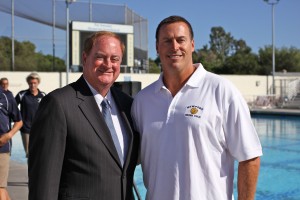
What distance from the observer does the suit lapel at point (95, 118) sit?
2244 millimetres

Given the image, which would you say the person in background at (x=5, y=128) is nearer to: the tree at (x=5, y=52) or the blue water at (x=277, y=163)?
the blue water at (x=277, y=163)

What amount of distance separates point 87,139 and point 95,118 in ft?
0.45

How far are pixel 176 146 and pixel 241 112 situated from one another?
0.41 meters

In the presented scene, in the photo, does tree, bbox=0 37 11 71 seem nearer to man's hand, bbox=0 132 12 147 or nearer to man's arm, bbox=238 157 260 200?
man's hand, bbox=0 132 12 147

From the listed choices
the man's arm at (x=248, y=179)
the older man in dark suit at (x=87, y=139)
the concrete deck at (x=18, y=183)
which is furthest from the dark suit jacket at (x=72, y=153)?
the concrete deck at (x=18, y=183)

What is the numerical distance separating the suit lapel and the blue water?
2.69 meters

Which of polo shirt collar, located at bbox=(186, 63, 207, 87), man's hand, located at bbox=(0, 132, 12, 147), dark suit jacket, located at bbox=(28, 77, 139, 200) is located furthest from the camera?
man's hand, located at bbox=(0, 132, 12, 147)

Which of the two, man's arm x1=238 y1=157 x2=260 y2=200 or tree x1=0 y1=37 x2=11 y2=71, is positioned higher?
tree x1=0 y1=37 x2=11 y2=71

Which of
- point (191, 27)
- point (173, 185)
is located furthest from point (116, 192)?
point (191, 27)

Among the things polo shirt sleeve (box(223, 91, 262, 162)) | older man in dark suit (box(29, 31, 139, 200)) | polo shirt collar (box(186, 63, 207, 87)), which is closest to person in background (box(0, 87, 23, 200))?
older man in dark suit (box(29, 31, 139, 200))

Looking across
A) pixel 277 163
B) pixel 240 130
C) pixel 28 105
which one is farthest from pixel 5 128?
pixel 277 163

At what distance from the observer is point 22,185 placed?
22.6 feet

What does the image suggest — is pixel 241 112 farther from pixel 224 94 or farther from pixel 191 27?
pixel 191 27

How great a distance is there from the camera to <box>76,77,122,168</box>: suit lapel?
2.24 metres
